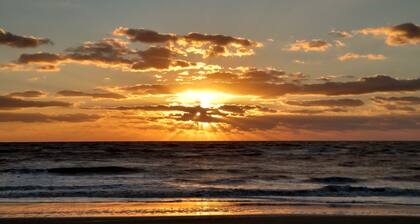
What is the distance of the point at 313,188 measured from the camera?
29641 millimetres

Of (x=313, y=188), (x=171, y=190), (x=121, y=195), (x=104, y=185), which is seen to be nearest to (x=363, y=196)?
(x=313, y=188)

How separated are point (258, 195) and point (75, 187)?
35.4 ft
